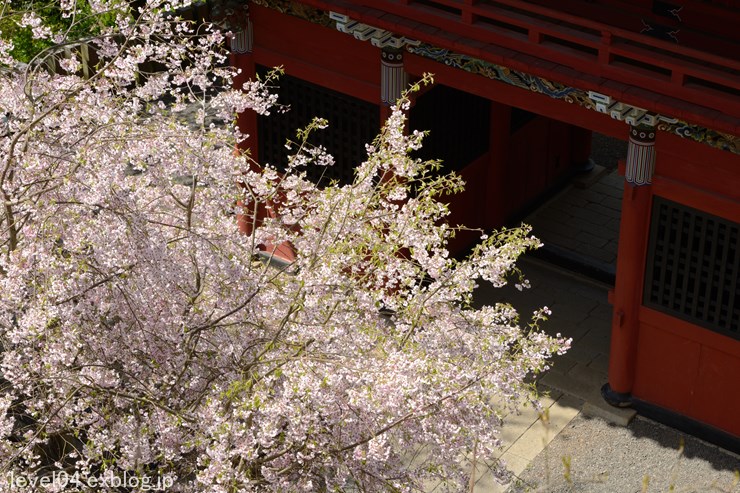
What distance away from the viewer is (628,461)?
16.1m

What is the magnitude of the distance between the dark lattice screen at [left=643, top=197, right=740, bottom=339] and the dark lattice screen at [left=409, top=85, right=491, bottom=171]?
3.85 metres

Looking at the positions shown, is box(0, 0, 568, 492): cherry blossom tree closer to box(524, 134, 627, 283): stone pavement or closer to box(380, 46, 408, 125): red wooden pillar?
box(380, 46, 408, 125): red wooden pillar

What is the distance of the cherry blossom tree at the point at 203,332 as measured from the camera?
11227 mm

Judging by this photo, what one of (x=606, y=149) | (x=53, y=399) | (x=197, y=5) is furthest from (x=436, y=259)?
(x=197, y=5)

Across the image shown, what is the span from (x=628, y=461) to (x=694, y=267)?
2709 mm

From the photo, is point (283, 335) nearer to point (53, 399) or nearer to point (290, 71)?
point (53, 399)

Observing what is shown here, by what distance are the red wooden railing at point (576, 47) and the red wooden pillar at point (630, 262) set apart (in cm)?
92

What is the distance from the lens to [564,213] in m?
21.5

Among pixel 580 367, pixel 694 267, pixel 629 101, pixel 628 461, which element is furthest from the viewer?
pixel 580 367

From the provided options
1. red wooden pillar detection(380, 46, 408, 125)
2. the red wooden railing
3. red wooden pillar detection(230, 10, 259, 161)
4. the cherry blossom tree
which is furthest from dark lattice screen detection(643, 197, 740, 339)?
red wooden pillar detection(230, 10, 259, 161)

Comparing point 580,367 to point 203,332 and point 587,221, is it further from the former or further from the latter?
point 203,332

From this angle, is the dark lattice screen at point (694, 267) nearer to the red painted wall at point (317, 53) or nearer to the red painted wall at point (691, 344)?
the red painted wall at point (691, 344)

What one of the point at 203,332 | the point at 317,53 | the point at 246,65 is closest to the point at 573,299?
the point at 317,53

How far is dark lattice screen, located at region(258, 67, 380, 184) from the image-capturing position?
59.9 ft
